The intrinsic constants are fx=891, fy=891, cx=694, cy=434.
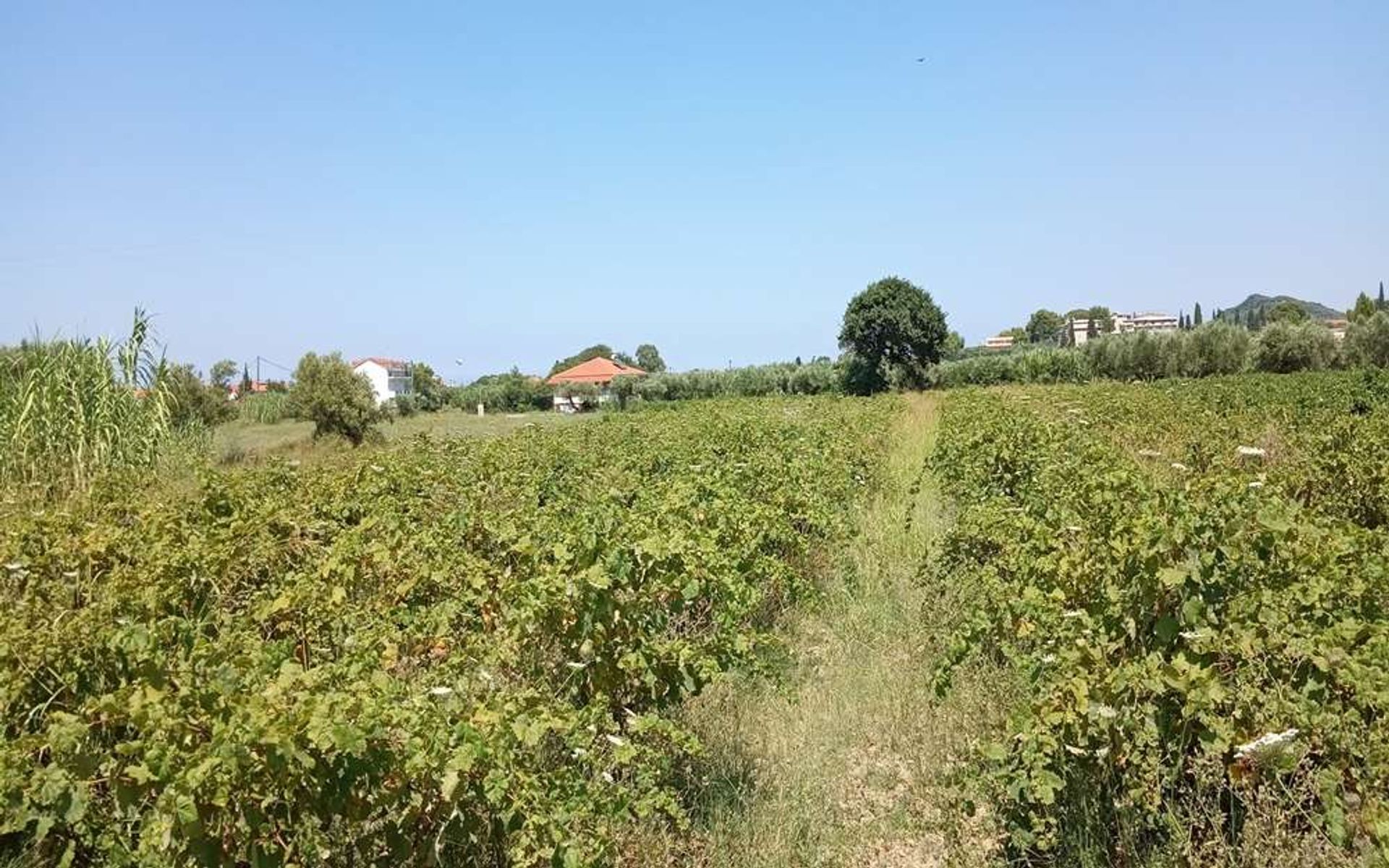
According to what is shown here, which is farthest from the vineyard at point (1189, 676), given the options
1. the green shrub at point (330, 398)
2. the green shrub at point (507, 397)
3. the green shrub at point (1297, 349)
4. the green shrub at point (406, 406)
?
the green shrub at point (507, 397)

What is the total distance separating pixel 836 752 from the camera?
179 inches

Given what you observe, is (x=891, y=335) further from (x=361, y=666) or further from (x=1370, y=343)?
(x=361, y=666)

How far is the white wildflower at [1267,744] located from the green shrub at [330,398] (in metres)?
26.1

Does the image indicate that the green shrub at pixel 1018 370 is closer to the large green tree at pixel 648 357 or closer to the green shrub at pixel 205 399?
the green shrub at pixel 205 399

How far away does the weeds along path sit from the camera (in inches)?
145

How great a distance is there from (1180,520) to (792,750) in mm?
2138

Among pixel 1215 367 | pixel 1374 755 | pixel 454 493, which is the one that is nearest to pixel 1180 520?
pixel 1374 755

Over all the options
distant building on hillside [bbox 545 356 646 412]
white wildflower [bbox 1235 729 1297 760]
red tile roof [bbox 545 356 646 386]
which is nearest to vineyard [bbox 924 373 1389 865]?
white wildflower [bbox 1235 729 1297 760]

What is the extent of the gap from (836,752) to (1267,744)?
222cm

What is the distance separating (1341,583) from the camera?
11.1ft

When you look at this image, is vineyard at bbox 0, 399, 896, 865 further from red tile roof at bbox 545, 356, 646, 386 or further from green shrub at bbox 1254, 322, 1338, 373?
red tile roof at bbox 545, 356, 646, 386

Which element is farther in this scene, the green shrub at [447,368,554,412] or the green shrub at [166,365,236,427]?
the green shrub at [447,368,554,412]

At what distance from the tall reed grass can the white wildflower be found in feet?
34.1

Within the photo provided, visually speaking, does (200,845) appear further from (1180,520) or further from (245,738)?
(1180,520)
